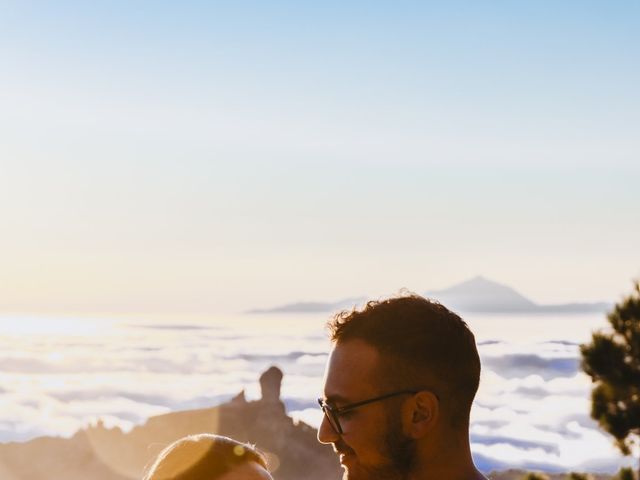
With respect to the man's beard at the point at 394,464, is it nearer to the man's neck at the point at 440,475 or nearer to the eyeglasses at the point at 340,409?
the man's neck at the point at 440,475

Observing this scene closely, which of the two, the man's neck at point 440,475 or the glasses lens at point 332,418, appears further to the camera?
the glasses lens at point 332,418

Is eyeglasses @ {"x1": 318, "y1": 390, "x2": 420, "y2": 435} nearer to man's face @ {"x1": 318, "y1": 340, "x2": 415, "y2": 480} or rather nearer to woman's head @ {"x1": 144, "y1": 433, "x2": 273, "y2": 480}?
man's face @ {"x1": 318, "y1": 340, "x2": 415, "y2": 480}

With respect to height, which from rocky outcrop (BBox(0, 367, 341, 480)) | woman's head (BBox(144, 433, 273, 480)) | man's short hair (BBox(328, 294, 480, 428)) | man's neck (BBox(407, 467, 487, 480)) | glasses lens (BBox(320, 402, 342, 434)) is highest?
man's short hair (BBox(328, 294, 480, 428))

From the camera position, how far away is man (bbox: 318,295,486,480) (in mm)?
5285

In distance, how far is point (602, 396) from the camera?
99.7 ft

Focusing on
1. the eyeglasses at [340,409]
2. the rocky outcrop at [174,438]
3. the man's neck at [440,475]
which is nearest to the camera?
the man's neck at [440,475]

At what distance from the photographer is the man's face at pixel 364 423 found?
529 cm

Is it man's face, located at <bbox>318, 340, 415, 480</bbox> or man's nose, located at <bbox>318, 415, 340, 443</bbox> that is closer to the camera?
man's face, located at <bbox>318, 340, 415, 480</bbox>

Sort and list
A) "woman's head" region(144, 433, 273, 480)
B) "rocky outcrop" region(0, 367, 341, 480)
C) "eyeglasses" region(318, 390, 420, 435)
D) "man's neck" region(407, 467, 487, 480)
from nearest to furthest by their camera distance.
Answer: "woman's head" region(144, 433, 273, 480) → "man's neck" region(407, 467, 487, 480) → "eyeglasses" region(318, 390, 420, 435) → "rocky outcrop" region(0, 367, 341, 480)

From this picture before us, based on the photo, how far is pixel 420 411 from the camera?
536cm

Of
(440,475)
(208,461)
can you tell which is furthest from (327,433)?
(208,461)

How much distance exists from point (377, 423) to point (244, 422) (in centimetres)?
11647

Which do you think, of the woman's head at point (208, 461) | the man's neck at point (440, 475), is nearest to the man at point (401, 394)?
the man's neck at point (440, 475)

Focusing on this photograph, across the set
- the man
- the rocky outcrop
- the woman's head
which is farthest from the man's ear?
the rocky outcrop
